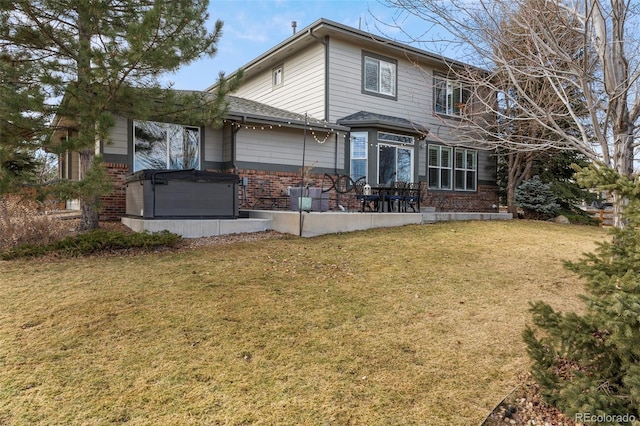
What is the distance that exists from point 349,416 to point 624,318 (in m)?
1.45

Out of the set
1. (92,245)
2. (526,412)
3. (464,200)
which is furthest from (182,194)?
(464,200)

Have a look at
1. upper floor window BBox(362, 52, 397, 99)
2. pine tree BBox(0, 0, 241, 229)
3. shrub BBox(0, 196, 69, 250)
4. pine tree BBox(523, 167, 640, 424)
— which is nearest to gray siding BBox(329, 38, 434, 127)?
upper floor window BBox(362, 52, 397, 99)

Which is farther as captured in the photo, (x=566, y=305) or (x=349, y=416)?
(x=566, y=305)

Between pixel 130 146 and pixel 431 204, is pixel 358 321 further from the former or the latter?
pixel 431 204

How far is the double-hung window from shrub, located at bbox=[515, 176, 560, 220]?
11.2 metres

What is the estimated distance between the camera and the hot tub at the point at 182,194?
24.6 ft

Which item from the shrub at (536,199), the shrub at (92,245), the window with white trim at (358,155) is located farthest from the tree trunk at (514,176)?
the shrub at (92,245)

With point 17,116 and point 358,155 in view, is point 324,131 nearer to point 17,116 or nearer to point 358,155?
point 358,155

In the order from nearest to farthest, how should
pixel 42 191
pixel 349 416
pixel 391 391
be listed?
pixel 349 416
pixel 391 391
pixel 42 191

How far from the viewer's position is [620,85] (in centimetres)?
301

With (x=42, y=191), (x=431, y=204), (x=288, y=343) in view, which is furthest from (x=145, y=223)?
(x=431, y=204)

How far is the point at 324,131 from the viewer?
11820 mm

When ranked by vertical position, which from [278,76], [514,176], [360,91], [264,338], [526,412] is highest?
[278,76]

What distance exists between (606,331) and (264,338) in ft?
7.44
